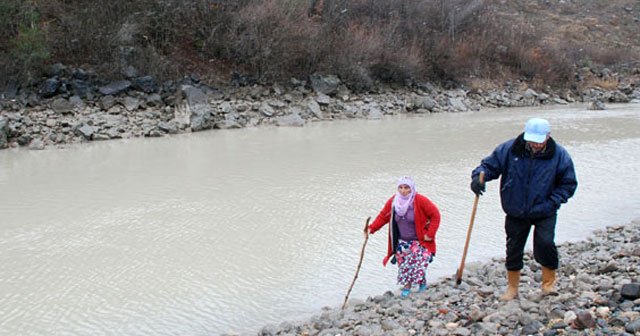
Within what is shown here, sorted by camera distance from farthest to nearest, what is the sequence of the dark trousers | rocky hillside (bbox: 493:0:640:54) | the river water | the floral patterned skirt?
rocky hillside (bbox: 493:0:640:54) → the river water → the floral patterned skirt → the dark trousers

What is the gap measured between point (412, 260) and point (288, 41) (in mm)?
22838

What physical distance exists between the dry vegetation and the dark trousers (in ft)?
68.1

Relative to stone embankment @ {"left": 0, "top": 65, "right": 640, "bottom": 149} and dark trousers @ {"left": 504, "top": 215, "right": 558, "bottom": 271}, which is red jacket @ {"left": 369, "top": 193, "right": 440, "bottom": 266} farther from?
stone embankment @ {"left": 0, "top": 65, "right": 640, "bottom": 149}

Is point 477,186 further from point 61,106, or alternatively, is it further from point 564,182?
point 61,106

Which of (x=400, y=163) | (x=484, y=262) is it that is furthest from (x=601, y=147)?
(x=484, y=262)

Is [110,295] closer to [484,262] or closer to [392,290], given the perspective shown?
[392,290]

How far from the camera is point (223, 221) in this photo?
9930 mm

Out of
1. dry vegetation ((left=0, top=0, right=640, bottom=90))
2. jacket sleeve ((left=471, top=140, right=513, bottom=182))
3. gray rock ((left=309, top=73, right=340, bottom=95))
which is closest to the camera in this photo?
jacket sleeve ((left=471, top=140, right=513, bottom=182))

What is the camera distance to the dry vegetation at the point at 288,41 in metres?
23.7

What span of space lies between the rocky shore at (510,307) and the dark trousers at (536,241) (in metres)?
0.29

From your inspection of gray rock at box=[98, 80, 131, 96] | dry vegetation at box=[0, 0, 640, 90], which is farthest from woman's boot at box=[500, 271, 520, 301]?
dry vegetation at box=[0, 0, 640, 90]

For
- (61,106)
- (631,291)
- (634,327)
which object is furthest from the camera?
(61,106)

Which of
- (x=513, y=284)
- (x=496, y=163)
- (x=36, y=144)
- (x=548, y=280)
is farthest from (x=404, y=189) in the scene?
(x=36, y=144)

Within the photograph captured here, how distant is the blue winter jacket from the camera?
474 cm
